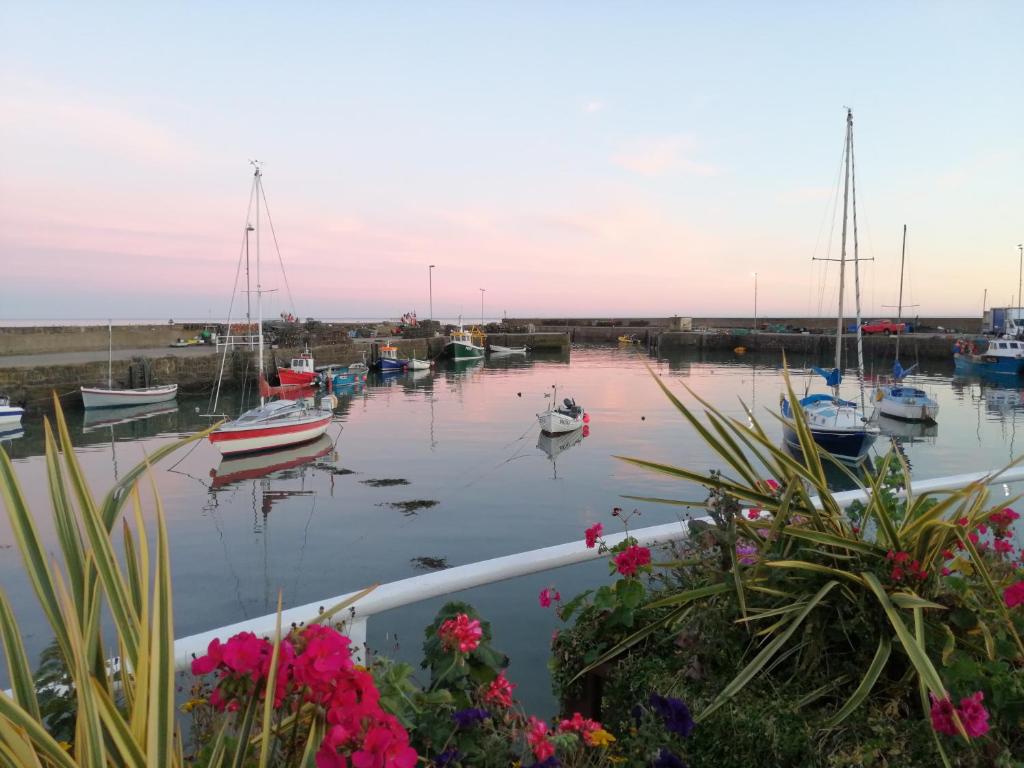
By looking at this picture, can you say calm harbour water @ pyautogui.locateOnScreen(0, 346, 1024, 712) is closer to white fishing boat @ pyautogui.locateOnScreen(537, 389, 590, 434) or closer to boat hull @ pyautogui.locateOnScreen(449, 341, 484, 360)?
white fishing boat @ pyautogui.locateOnScreen(537, 389, 590, 434)

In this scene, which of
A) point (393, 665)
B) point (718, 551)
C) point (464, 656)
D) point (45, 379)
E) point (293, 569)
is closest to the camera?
point (393, 665)

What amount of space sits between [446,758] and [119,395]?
93.6 ft

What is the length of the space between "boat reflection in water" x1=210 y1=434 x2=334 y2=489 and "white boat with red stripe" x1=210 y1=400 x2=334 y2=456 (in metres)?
0.22

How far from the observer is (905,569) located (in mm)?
1751

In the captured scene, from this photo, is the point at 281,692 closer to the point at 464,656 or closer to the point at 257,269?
the point at 464,656

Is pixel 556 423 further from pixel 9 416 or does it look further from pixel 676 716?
pixel 676 716

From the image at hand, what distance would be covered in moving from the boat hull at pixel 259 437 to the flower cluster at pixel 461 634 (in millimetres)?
17628

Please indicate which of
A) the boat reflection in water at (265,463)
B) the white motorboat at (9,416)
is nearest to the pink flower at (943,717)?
the boat reflection in water at (265,463)

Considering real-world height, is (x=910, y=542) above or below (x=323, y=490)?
above

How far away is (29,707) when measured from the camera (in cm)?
108

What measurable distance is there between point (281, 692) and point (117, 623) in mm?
291

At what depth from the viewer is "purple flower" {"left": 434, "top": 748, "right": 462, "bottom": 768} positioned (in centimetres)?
139

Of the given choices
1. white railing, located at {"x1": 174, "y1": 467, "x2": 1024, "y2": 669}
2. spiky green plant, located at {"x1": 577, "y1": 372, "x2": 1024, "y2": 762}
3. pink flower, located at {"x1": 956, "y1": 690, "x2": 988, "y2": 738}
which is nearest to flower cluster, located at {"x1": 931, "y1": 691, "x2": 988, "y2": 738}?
pink flower, located at {"x1": 956, "y1": 690, "x2": 988, "y2": 738}

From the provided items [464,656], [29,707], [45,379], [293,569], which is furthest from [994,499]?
[45,379]
